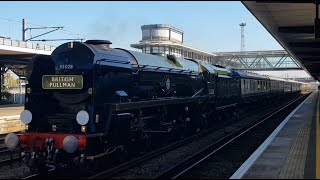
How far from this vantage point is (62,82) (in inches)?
408

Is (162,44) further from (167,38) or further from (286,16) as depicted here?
(286,16)

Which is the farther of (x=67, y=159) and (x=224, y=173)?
(x=224, y=173)

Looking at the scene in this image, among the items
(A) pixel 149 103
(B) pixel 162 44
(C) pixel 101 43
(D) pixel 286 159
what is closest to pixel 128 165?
(A) pixel 149 103

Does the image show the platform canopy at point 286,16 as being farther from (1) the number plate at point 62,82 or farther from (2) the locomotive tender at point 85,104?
(1) the number plate at point 62,82

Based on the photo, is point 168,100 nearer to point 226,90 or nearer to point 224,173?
point 224,173

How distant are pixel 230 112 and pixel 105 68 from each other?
16503mm

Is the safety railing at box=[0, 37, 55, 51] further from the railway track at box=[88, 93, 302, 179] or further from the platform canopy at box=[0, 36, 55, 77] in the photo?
the railway track at box=[88, 93, 302, 179]

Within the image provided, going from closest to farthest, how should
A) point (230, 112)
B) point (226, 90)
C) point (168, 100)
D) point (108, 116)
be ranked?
point (108, 116), point (168, 100), point (226, 90), point (230, 112)

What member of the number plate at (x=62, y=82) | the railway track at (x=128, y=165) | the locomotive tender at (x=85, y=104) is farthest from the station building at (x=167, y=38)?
the number plate at (x=62, y=82)

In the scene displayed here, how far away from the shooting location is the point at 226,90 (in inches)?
928

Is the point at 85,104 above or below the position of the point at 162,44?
below

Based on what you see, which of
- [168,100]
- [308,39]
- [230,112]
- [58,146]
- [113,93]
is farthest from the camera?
[230,112]

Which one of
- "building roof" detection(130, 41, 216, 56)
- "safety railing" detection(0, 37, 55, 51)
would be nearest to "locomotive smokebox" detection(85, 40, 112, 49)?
"safety railing" detection(0, 37, 55, 51)

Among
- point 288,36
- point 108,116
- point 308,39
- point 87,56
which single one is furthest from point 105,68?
point 308,39
